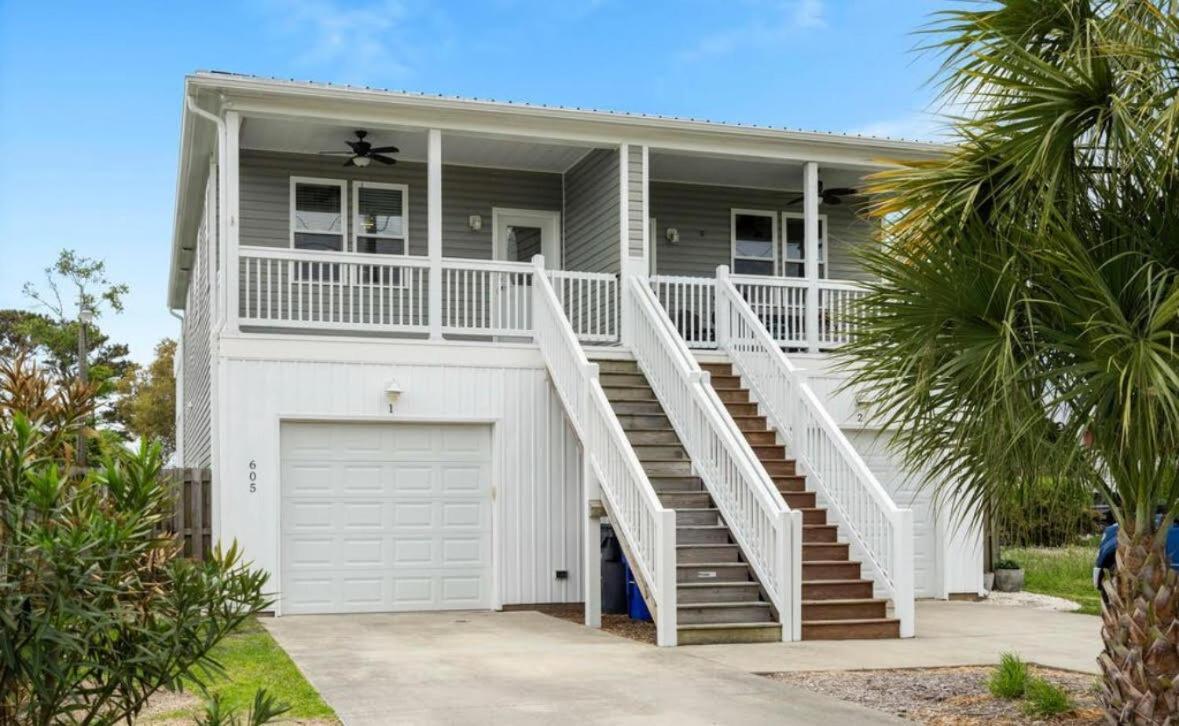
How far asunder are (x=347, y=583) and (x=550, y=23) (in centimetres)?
1468

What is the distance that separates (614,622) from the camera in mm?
13203

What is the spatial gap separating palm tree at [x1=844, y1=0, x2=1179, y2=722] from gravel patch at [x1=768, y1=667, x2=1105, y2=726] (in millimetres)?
978

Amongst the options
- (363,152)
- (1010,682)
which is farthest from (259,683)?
(363,152)

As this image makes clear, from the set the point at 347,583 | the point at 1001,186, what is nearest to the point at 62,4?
the point at 347,583

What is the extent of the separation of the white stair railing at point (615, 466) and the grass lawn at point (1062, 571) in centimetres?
589

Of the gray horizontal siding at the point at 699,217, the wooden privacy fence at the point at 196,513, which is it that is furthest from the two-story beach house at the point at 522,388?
→ the wooden privacy fence at the point at 196,513

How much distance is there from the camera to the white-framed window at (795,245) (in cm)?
1938

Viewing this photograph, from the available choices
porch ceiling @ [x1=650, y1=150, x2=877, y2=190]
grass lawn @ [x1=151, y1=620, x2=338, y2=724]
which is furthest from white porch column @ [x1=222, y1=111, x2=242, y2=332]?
porch ceiling @ [x1=650, y1=150, x2=877, y2=190]

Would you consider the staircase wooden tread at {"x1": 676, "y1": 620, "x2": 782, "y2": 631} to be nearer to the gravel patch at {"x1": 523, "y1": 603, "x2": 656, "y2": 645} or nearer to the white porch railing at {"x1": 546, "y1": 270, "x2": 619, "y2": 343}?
the gravel patch at {"x1": 523, "y1": 603, "x2": 656, "y2": 645}

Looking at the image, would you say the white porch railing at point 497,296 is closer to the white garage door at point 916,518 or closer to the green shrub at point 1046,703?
the white garage door at point 916,518

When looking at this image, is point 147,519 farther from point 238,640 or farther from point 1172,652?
point 238,640

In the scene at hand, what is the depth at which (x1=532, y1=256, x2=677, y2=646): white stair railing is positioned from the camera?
11172mm

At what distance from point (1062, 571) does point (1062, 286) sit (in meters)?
13.5

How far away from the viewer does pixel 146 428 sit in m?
43.1
